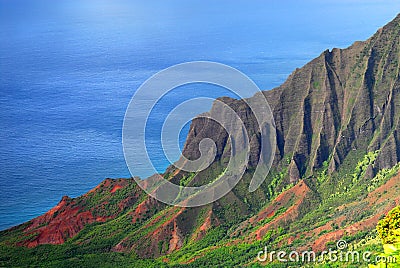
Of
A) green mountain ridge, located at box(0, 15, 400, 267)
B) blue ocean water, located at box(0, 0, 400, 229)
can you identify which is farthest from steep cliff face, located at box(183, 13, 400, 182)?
blue ocean water, located at box(0, 0, 400, 229)

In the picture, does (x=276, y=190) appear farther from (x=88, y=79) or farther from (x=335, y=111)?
(x=88, y=79)

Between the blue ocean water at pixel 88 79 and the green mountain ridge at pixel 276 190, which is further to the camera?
the blue ocean water at pixel 88 79

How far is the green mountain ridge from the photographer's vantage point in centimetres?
5209

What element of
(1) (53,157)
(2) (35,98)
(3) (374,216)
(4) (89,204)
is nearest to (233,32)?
(2) (35,98)

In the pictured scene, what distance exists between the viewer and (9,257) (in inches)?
2197

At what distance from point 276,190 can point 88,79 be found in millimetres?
80310

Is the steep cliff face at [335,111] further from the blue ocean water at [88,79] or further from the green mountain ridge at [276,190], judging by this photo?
the blue ocean water at [88,79]

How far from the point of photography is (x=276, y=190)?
5666cm

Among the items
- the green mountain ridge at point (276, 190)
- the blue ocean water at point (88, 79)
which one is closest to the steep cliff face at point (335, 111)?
the green mountain ridge at point (276, 190)

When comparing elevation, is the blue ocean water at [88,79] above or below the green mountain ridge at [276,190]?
above

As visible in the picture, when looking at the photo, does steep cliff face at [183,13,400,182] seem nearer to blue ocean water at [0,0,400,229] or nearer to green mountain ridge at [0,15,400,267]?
green mountain ridge at [0,15,400,267]

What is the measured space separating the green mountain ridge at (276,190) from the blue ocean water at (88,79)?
15.2 metres

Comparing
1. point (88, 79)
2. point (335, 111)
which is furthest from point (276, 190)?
point (88, 79)

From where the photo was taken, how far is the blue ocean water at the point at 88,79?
3290 inches
